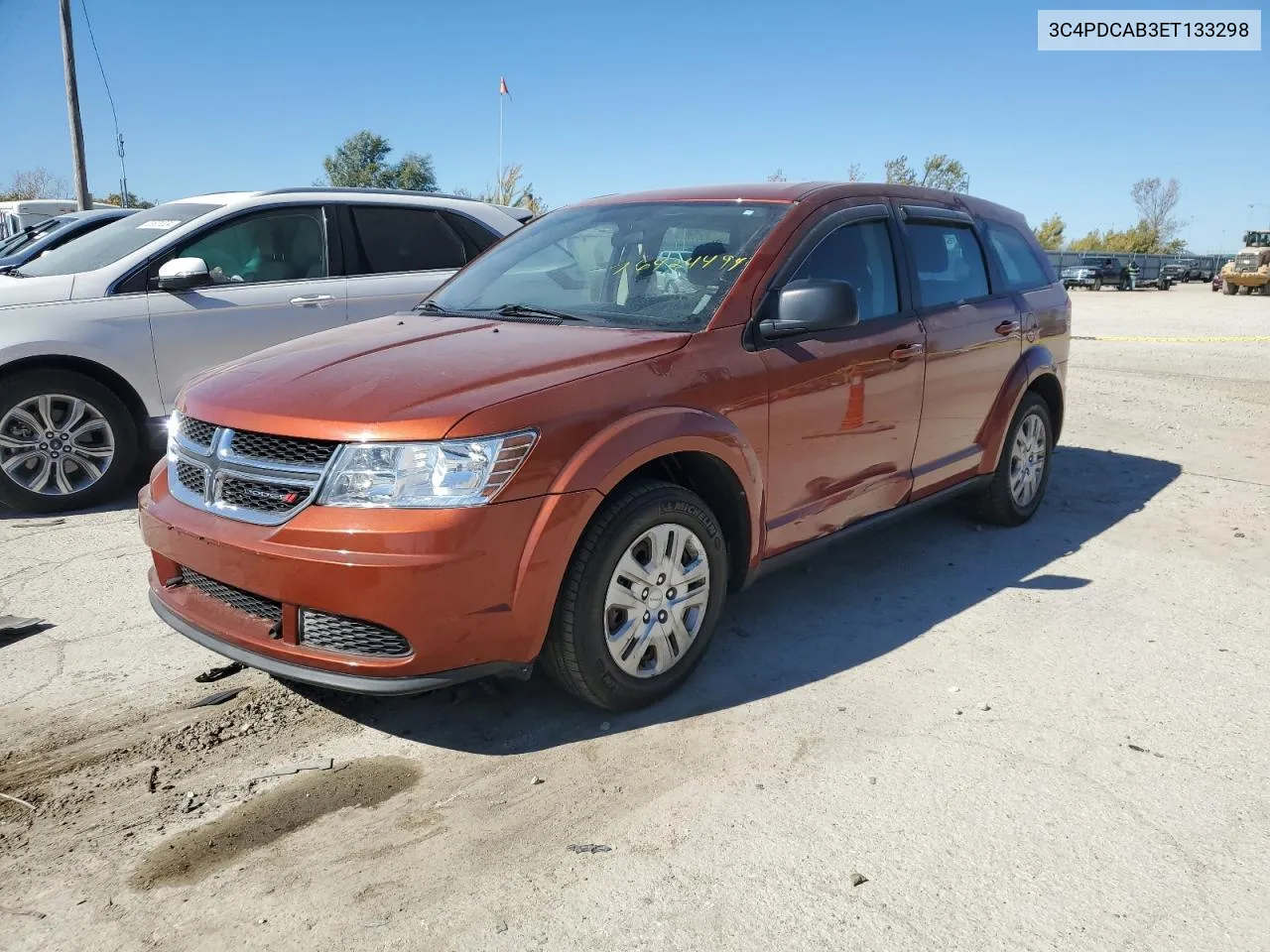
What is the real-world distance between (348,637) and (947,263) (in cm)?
352

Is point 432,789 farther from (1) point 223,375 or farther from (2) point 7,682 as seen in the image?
(2) point 7,682

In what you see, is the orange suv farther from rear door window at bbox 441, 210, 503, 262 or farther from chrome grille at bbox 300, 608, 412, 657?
rear door window at bbox 441, 210, 503, 262

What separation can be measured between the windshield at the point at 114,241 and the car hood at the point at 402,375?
310cm

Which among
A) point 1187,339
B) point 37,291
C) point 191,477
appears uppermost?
point 37,291

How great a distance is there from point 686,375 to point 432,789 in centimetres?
156

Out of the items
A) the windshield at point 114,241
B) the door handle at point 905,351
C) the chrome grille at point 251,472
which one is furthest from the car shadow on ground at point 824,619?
the windshield at point 114,241

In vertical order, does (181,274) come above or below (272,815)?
above

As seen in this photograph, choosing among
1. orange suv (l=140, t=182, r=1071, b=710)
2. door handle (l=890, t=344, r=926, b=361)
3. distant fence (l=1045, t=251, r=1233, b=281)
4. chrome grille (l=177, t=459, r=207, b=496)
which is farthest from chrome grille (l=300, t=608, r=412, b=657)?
distant fence (l=1045, t=251, r=1233, b=281)

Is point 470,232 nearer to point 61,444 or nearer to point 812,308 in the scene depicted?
point 61,444

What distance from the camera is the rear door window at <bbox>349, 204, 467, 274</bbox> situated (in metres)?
6.86

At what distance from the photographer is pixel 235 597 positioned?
126 inches

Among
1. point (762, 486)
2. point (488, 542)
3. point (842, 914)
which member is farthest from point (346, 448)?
point (842, 914)

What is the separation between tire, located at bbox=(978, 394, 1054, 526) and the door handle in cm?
120

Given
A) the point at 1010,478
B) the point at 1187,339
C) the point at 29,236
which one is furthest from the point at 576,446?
the point at 1187,339
